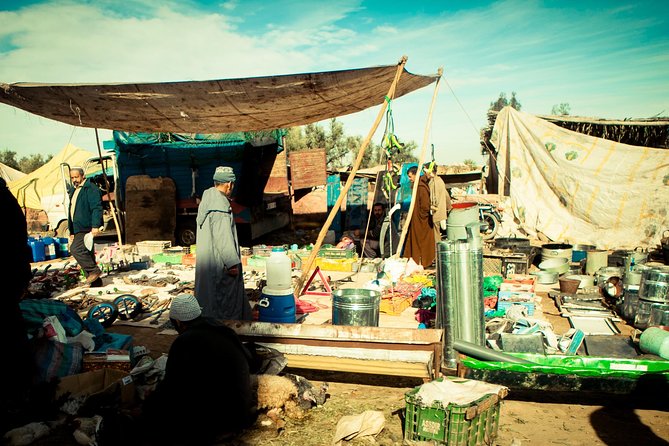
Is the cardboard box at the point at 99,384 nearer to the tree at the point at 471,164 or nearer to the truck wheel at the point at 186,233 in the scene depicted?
the truck wheel at the point at 186,233

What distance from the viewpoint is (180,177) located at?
453 inches

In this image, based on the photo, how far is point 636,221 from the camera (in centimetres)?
1108

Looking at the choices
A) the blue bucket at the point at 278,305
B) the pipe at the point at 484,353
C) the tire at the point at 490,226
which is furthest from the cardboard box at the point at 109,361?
the tire at the point at 490,226

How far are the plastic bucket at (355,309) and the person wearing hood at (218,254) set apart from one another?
3.52ft

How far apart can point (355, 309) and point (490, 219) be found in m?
9.13

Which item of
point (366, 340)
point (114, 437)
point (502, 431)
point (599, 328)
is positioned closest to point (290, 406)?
point (366, 340)

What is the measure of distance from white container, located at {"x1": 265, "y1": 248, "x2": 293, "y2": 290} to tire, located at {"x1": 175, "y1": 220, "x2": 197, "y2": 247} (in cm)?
737

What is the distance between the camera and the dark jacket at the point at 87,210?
7.09 m

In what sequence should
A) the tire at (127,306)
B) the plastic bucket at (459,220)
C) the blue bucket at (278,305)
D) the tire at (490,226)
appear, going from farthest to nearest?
the tire at (490,226) < the plastic bucket at (459,220) < the tire at (127,306) < the blue bucket at (278,305)

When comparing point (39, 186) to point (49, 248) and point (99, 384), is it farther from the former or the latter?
point (99, 384)

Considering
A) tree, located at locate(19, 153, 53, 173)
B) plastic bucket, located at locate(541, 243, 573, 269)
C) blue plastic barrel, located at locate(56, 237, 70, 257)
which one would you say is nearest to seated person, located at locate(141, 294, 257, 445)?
plastic bucket, located at locate(541, 243, 573, 269)

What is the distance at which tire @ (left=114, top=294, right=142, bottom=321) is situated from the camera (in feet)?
19.5

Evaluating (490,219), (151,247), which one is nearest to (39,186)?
(151,247)

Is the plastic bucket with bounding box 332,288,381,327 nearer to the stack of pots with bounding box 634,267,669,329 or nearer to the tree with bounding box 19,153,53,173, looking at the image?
the stack of pots with bounding box 634,267,669,329
